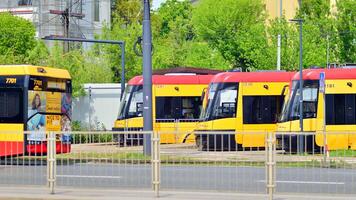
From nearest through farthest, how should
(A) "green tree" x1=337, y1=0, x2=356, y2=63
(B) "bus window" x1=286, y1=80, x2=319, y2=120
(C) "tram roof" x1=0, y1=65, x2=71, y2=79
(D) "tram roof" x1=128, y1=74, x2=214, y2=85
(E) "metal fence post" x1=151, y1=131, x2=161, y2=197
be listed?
(E) "metal fence post" x1=151, y1=131, x2=161, y2=197 < (C) "tram roof" x1=0, y1=65, x2=71, y2=79 < (B) "bus window" x1=286, y1=80, x2=319, y2=120 < (D) "tram roof" x1=128, y1=74, x2=214, y2=85 < (A) "green tree" x1=337, y1=0, x2=356, y2=63

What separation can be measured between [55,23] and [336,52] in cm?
2508

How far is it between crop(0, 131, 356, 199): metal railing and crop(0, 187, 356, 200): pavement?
0.42ft

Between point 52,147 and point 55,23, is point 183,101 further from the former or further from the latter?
point 55,23

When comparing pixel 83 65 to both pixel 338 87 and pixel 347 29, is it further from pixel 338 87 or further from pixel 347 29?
pixel 338 87

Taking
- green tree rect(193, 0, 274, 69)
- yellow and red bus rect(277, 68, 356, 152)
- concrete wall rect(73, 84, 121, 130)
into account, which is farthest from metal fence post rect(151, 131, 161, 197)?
green tree rect(193, 0, 274, 69)

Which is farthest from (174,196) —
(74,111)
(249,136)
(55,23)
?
(55,23)

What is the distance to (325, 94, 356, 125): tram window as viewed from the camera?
33938mm

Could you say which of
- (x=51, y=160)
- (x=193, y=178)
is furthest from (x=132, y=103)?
(x=193, y=178)

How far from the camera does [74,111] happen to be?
5091 centimetres

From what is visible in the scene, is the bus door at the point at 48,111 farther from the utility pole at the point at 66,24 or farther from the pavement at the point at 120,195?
the utility pole at the point at 66,24

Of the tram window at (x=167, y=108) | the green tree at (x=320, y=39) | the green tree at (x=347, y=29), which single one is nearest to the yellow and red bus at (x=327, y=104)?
the tram window at (x=167, y=108)

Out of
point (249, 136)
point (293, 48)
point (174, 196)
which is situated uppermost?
point (293, 48)

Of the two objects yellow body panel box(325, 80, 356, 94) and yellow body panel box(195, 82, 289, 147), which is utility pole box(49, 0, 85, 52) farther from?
yellow body panel box(325, 80, 356, 94)

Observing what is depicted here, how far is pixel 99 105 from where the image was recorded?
51.0 meters
